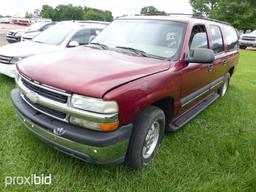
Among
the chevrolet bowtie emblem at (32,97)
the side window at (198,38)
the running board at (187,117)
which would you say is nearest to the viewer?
the chevrolet bowtie emblem at (32,97)

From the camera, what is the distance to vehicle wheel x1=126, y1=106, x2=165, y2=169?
2953mm

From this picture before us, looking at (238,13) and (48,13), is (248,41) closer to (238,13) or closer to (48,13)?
(238,13)

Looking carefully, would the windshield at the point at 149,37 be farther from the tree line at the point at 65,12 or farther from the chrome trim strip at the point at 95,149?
the tree line at the point at 65,12

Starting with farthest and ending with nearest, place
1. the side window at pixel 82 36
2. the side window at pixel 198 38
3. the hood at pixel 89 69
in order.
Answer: the side window at pixel 82 36 < the side window at pixel 198 38 < the hood at pixel 89 69

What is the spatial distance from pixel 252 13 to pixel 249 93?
30.2 m

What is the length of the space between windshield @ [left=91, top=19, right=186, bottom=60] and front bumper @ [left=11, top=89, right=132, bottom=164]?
4.53ft

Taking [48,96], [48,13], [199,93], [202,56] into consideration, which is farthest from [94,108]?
[48,13]

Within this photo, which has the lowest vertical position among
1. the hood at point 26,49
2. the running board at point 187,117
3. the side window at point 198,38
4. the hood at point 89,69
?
the running board at point 187,117

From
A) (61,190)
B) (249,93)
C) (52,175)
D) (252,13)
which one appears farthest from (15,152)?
(252,13)

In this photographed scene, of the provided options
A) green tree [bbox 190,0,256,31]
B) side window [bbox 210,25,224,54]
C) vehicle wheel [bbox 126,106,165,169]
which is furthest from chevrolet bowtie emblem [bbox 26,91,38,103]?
green tree [bbox 190,0,256,31]

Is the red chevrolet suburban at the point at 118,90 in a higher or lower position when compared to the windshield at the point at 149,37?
lower

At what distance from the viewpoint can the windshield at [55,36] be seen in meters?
7.11

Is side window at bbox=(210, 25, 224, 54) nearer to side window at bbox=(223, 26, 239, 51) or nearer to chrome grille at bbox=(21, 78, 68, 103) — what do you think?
side window at bbox=(223, 26, 239, 51)

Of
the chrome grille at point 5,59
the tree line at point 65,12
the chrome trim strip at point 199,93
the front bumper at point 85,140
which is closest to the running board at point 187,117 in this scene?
the chrome trim strip at point 199,93
